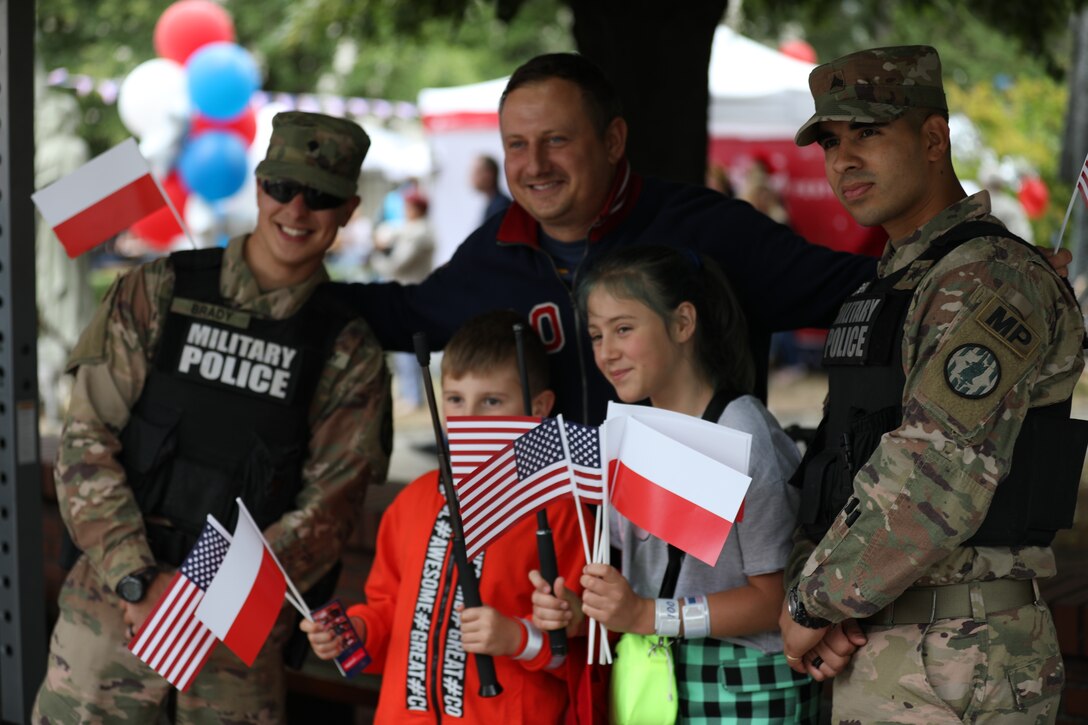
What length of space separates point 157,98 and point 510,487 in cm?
1026

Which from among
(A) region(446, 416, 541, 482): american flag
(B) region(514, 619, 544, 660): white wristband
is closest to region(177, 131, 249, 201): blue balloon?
(A) region(446, 416, 541, 482): american flag

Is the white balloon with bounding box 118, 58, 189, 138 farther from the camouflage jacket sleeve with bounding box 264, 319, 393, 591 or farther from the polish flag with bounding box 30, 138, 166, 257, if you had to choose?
the camouflage jacket sleeve with bounding box 264, 319, 393, 591

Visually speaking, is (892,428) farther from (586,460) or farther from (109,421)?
(109,421)

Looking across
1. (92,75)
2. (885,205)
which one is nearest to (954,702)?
(885,205)

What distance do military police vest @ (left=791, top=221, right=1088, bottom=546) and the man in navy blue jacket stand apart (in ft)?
2.22

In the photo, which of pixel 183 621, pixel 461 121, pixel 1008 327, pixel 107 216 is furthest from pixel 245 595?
pixel 461 121

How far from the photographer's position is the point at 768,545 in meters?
2.75

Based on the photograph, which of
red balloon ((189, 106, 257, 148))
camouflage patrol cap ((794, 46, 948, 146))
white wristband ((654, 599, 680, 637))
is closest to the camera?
camouflage patrol cap ((794, 46, 948, 146))

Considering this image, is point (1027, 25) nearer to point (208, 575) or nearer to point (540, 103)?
point (540, 103)

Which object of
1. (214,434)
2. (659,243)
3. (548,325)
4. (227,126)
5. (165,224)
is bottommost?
(214,434)

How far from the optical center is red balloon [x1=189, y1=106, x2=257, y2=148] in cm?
1230

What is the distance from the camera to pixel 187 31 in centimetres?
1271

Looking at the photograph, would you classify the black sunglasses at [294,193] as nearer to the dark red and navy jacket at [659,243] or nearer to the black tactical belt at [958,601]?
the dark red and navy jacket at [659,243]

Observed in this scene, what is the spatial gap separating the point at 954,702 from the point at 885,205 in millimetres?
928
